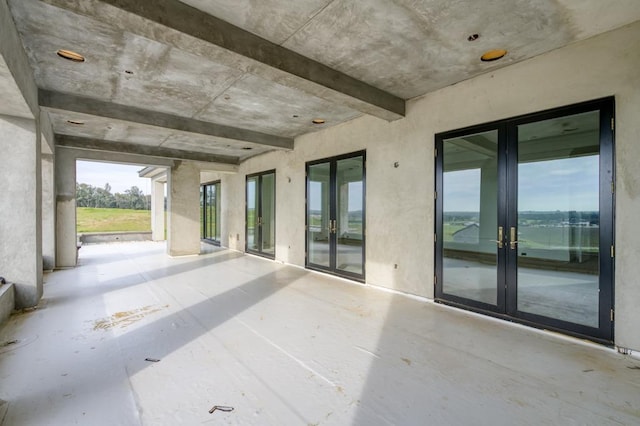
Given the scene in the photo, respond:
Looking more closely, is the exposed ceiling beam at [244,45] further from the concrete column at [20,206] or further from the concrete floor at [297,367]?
the concrete floor at [297,367]

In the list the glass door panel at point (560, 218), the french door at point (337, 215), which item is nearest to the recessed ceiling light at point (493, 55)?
the glass door panel at point (560, 218)

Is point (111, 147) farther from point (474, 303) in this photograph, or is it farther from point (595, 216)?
point (595, 216)

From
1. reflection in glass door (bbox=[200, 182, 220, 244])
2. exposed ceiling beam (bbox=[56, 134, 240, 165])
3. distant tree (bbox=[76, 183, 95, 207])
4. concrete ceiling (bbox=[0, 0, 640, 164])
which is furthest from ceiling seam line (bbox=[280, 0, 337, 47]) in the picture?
distant tree (bbox=[76, 183, 95, 207])

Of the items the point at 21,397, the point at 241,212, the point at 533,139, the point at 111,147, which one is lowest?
the point at 21,397

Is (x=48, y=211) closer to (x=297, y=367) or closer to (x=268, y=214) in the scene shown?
(x=268, y=214)

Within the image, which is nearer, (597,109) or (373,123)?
(597,109)

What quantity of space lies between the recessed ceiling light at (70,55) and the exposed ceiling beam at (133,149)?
4569 millimetres

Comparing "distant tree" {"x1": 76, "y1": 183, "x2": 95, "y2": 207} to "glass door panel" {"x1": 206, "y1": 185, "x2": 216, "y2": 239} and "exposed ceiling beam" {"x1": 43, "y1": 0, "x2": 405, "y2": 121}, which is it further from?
"exposed ceiling beam" {"x1": 43, "y1": 0, "x2": 405, "y2": 121}

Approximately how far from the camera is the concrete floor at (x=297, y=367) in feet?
6.73

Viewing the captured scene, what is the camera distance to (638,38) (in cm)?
289

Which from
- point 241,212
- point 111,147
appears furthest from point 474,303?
point 111,147

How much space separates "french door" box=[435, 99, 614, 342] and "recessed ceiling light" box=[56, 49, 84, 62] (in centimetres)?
485

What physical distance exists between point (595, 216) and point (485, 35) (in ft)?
7.45

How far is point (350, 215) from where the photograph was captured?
6.09m
